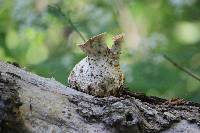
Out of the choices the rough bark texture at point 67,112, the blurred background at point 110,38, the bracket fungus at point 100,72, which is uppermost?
the blurred background at point 110,38

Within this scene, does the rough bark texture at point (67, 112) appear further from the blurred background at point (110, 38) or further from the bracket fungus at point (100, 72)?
the blurred background at point (110, 38)

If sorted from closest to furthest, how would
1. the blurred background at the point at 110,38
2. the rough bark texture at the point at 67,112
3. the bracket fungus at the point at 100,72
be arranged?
the rough bark texture at the point at 67,112 → the bracket fungus at the point at 100,72 → the blurred background at the point at 110,38

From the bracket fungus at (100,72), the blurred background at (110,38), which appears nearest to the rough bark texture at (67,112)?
the bracket fungus at (100,72)

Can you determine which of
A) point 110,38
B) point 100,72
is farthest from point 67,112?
point 110,38

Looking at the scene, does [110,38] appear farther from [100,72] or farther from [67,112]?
[67,112]

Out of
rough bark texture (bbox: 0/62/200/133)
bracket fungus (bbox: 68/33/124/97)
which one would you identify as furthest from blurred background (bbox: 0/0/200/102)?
rough bark texture (bbox: 0/62/200/133)

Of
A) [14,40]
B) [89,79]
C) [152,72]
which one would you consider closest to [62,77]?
[152,72]
